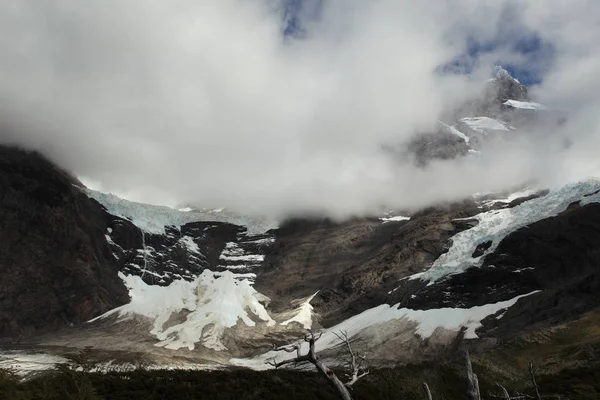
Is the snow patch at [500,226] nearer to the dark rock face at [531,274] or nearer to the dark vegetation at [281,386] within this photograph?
the dark rock face at [531,274]

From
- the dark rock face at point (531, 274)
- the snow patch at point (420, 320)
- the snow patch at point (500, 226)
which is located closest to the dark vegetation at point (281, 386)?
the dark rock face at point (531, 274)

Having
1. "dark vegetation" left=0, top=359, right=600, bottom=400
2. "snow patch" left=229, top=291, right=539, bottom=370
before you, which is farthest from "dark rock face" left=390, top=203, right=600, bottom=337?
"dark vegetation" left=0, top=359, right=600, bottom=400

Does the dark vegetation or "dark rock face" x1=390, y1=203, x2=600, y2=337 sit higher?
"dark rock face" x1=390, y1=203, x2=600, y2=337

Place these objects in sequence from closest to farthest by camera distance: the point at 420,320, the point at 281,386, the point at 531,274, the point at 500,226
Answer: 1. the point at 281,386
2. the point at 531,274
3. the point at 420,320
4. the point at 500,226

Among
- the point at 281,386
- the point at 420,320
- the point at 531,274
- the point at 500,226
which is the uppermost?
the point at 500,226

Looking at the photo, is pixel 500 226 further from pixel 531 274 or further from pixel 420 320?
pixel 420 320

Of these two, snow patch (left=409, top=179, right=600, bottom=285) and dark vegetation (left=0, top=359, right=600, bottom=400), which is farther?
snow patch (left=409, top=179, right=600, bottom=285)

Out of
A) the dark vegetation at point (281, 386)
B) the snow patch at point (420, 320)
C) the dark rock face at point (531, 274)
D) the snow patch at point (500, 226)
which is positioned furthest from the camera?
the snow patch at point (500, 226)

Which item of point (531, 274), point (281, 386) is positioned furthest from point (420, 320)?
point (281, 386)

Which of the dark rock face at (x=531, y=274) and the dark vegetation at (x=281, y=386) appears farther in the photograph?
the dark rock face at (x=531, y=274)

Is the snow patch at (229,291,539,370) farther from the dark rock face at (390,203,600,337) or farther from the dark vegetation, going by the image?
the dark vegetation

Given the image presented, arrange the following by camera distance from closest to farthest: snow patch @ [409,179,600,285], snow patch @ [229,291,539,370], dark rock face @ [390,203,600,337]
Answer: dark rock face @ [390,203,600,337], snow patch @ [229,291,539,370], snow patch @ [409,179,600,285]
